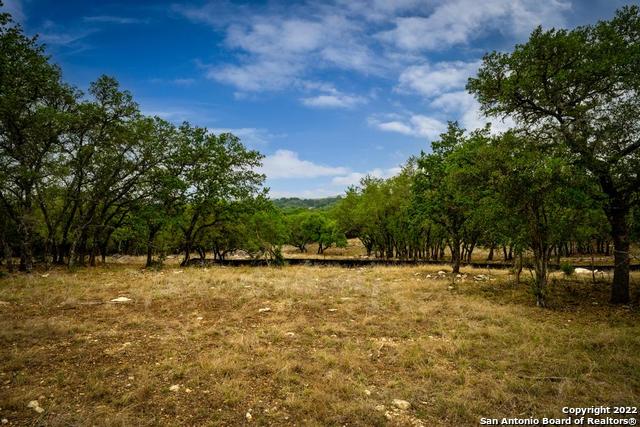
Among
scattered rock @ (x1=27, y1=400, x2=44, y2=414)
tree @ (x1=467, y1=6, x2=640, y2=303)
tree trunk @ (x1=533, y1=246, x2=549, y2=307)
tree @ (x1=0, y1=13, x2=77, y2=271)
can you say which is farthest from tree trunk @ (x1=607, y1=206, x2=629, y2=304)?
tree @ (x1=0, y1=13, x2=77, y2=271)

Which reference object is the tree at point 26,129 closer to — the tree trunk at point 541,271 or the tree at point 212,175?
the tree at point 212,175

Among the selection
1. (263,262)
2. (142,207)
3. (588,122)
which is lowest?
(263,262)

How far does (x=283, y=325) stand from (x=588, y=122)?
13.8 m

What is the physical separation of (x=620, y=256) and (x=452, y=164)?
29.3 feet

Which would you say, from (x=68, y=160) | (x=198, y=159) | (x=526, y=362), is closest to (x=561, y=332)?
(x=526, y=362)

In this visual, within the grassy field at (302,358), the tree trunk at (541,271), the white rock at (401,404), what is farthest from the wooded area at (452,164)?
the white rock at (401,404)

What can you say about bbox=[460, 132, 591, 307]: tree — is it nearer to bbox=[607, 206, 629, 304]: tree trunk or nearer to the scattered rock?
bbox=[607, 206, 629, 304]: tree trunk

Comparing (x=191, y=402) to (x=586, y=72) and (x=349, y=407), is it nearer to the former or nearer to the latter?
(x=349, y=407)

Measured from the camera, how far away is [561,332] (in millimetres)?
9930

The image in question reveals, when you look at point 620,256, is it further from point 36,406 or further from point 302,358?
point 36,406

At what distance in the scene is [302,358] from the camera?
315 inches

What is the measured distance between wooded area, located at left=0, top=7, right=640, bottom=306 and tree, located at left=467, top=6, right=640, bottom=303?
0.17 ft

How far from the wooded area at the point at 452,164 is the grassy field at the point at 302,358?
13.3 ft

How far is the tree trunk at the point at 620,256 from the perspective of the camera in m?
13.5
